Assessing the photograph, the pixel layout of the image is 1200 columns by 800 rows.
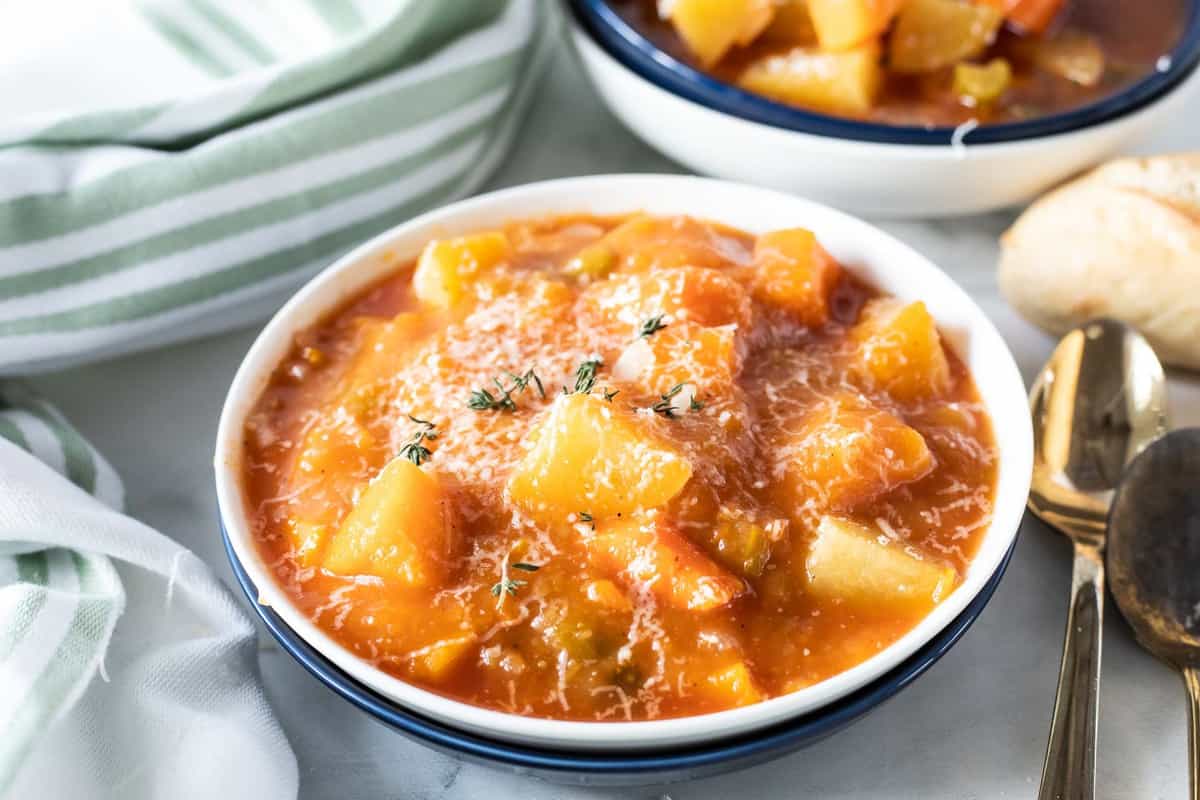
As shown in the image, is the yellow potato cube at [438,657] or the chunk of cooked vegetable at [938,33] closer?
the yellow potato cube at [438,657]

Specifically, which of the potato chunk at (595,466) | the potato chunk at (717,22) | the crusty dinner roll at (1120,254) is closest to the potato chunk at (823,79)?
the potato chunk at (717,22)

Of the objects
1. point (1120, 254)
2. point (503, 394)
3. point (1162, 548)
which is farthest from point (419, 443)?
point (1120, 254)

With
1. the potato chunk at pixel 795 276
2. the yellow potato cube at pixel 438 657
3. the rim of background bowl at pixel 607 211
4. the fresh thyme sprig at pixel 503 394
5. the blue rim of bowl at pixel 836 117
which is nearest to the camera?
the rim of background bowl at pixel 607 211

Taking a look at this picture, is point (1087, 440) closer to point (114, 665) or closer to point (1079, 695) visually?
point (1079, 695)

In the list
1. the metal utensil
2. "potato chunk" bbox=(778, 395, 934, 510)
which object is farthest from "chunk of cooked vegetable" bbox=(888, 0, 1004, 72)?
"potato chunk" bbox=(778, 395, 934, 510)

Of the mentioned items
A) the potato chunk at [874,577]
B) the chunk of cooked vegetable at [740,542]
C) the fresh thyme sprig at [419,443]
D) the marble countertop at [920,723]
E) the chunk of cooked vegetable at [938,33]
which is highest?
the chunk of cooked vegetable at [938,33]

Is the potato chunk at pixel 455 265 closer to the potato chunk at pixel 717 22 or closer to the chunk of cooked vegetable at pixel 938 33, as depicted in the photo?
the potato chunk at pixel 717 22
